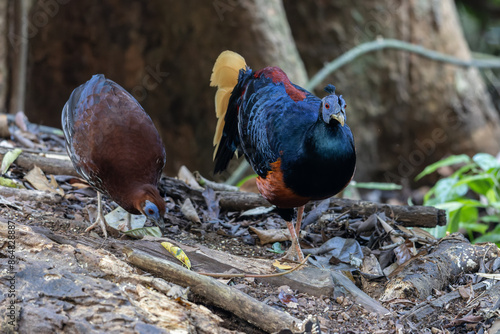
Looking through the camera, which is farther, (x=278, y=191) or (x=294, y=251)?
(x=294, y=251)

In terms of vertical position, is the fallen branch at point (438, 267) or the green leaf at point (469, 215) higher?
the fallen branch at point (438, 267)

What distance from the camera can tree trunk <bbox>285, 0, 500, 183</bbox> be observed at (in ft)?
27.1

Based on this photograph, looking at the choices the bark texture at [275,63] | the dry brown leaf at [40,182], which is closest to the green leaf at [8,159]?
the dry brown leaf at [40,182]

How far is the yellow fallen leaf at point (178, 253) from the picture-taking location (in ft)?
10.1

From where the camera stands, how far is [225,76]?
184 inches

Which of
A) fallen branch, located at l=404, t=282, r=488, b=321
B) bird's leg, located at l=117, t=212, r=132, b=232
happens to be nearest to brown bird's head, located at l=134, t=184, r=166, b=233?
bird's leg, located at l=117, t=212, r=132, b=232

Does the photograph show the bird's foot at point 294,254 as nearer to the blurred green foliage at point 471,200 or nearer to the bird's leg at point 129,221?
the bird's leg at point 129,221

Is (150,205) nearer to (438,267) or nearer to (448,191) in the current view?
(438,267)

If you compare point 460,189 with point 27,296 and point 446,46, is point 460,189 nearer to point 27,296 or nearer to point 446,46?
point 446,46

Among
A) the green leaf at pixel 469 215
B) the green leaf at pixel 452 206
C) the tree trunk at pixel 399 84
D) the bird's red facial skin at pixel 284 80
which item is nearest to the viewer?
the bird's red facial skin at pixel 284 80

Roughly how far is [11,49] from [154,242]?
440 centimetres

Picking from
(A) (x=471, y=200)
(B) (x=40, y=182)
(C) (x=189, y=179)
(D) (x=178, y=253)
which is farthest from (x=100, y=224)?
(A) (x=471, y=200)

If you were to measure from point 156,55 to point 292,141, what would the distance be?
15.8ft

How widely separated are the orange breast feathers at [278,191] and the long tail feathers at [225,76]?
121 centimetres
